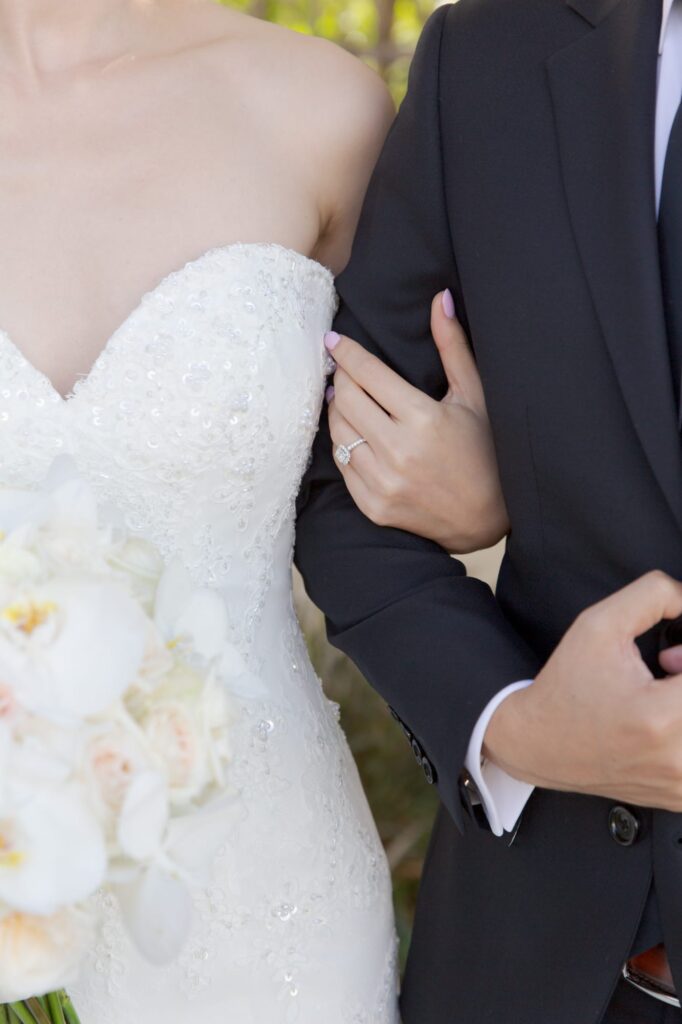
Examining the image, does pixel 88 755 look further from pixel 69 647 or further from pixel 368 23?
pixel 368 23

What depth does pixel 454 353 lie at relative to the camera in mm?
1595

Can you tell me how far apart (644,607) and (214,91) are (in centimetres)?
100

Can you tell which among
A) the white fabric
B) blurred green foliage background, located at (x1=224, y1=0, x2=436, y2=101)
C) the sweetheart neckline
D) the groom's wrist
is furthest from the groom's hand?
blurred green foliage background, located at (x1=224, y1=0, x2=436, y2=101)

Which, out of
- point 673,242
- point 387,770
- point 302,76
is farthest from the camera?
point 387,770

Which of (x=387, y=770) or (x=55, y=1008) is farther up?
(x=55, y=1008)

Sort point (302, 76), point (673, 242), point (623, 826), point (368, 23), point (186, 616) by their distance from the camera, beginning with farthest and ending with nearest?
1. point (368, 23)
2. point (302, 76)
3. point (623, 826)
4. point (673, 242)
5. point (186, 616)

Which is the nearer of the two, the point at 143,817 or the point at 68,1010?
the point at 143,817

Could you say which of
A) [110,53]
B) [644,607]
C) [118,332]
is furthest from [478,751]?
[110,53]

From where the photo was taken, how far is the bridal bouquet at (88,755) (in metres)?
0.90

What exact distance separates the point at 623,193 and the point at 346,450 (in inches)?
19.6

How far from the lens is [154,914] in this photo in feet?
3.15

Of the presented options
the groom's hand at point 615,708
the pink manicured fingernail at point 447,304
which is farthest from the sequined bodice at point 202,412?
the groom's hand at point 615,708

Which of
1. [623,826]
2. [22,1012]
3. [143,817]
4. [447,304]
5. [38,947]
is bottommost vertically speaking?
[22,1012]

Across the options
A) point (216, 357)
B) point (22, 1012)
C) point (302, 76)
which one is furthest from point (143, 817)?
point (302, 76)
